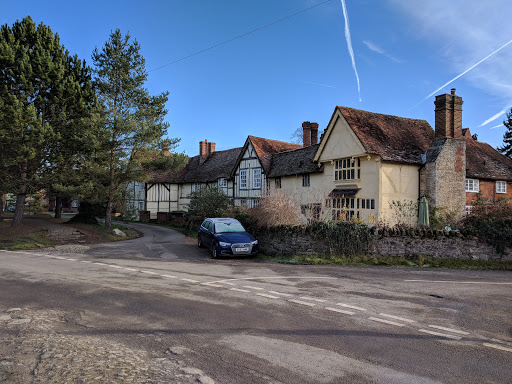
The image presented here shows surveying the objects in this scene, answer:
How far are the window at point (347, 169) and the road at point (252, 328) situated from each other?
11.8 metres

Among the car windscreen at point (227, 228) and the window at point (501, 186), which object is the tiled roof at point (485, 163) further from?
the car windscreen at point (227, 228)

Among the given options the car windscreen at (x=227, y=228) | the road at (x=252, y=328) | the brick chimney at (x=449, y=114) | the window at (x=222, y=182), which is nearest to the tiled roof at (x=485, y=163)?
the brick chimney at (x=449, y=114)

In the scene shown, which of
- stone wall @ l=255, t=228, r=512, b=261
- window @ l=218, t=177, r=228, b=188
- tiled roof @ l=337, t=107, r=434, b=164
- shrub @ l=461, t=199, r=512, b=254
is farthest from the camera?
window @ l=218, t=177, r=228, b=188

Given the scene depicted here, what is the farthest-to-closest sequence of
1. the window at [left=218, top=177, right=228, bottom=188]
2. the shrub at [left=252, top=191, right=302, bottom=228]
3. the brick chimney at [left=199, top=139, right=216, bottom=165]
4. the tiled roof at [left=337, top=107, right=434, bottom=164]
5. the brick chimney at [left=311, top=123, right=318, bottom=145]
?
the brick chimney at [left=199, top=139, right=216, bottom=165], the window at [left=218, top=177, right=228, bottom=188], the brick chimney at [left=311, top=123, right=318, bottom=145], the tiled roof at [left=337, top=107, right=434, bottom=164], the shrub at [left=252, top=191, right=302, bottom=228]

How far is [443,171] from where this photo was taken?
21.2 meters

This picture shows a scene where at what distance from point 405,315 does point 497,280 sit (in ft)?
20.8

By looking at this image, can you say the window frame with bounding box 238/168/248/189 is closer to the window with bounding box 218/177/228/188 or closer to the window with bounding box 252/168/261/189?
the window with bounding box 252/168/261/189

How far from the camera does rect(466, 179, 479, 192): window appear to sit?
2370cm

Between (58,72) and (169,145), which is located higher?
(58,72)

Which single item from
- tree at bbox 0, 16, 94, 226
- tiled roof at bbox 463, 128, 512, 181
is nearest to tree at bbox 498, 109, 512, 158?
tiled roof at bbox 463, 128, 512, 181

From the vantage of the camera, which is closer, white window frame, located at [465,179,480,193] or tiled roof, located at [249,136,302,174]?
white window frame, located at [465,179,480,193]

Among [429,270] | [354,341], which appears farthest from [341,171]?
[354,341]

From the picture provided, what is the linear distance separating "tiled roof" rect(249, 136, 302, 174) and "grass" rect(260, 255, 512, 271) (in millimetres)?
17116

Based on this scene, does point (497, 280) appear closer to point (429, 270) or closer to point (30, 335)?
point (429, 270)
